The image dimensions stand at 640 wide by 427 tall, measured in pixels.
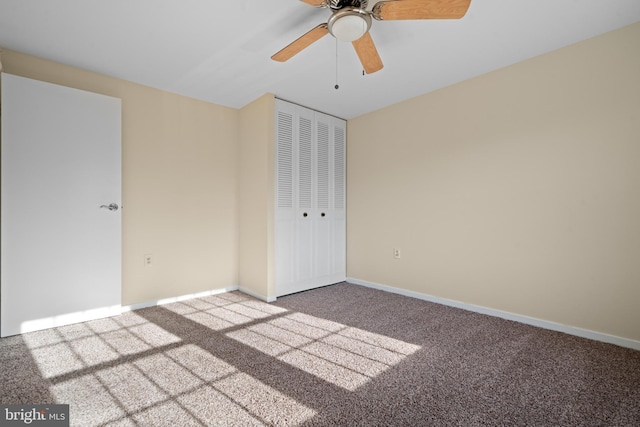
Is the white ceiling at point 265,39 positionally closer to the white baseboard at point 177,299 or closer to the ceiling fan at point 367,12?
the ceiling fan at point 367,12

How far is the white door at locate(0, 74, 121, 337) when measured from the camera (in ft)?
7.51

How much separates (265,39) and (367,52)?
2.72 feet

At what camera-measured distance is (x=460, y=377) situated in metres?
1.73

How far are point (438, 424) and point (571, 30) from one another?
2.75 meters

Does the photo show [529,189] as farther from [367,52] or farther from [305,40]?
[305,40]

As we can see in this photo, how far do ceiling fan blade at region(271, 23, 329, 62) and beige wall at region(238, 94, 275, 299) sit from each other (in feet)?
4.52

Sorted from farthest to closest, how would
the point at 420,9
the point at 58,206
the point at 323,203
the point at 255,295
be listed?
the point at 323,203
the point at 255,295
the point at 58,206
the point at 420,9

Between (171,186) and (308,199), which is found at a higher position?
(171,186)

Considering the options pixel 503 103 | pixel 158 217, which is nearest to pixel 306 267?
pixel 158 217

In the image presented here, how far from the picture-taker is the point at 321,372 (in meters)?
1.79

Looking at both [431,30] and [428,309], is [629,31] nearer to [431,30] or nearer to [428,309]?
[431,30]

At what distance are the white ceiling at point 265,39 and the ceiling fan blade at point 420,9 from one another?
495mm

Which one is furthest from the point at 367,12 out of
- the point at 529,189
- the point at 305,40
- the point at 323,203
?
the point at 323,203

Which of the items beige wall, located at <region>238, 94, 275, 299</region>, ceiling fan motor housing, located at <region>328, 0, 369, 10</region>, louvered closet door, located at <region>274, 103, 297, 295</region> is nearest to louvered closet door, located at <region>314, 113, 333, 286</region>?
louvered closet door, located at <region>274, 103, 297, 295</region>
